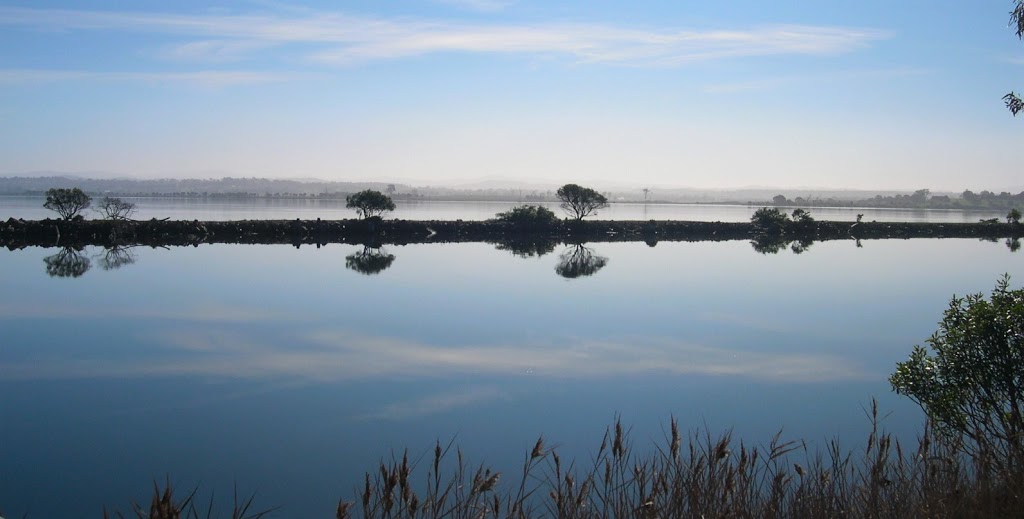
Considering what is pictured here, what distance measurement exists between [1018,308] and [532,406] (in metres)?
5.25

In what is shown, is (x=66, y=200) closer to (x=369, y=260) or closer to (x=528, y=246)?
(x=369, y=260)

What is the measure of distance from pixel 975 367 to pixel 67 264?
77.2ft

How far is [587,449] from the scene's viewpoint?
7758 mm

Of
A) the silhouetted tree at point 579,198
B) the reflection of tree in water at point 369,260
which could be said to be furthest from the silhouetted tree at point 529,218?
the reflection of tree in water at point 369,260

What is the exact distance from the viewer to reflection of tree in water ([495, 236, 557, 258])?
3057 cm

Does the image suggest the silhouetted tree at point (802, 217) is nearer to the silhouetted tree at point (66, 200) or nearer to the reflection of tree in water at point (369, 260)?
the reflection of tree in water at point (369, 260)

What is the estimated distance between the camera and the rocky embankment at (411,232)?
30500 millimetres

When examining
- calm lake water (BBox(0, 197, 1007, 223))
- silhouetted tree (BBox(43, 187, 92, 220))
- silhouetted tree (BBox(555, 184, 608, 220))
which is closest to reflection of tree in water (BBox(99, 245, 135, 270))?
silhouetted tree (BBox(43, 187, 92, 220))

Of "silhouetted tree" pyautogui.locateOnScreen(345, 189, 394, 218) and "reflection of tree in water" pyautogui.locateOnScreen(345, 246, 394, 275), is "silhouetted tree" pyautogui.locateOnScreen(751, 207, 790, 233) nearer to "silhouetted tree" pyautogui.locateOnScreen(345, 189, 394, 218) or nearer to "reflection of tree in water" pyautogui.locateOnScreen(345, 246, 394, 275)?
"silhouetted tree" pyautogui.locateOnScreen(345, 189, 394, 218)

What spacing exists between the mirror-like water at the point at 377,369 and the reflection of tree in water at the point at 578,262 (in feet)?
6.50

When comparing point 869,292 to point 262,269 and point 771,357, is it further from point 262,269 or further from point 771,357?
point 262,269

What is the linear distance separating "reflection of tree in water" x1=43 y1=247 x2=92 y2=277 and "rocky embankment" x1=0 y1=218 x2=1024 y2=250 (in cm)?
300

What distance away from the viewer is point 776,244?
38562mm

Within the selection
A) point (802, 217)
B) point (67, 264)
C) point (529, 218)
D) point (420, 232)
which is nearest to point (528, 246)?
point (420, 232)
